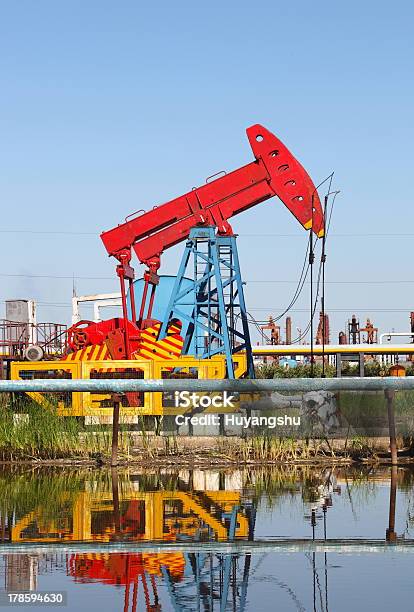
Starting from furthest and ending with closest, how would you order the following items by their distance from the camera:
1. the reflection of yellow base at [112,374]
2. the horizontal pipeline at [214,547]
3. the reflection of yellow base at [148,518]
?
the reflection of yellow base at [112,374] < the reflection of yellow base at [148,518] < the horizontal pipeline at [214,547]

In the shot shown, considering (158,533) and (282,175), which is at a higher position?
(282,175)

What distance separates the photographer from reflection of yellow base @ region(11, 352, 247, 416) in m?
15.9

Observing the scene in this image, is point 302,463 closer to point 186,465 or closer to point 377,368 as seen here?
point 186,465

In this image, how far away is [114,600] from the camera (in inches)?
259

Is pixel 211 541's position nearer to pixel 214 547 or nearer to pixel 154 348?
pixel 214 547

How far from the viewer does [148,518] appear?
32.3 feet

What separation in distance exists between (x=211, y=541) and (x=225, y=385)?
16.9 feet

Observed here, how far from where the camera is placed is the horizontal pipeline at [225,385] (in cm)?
1312

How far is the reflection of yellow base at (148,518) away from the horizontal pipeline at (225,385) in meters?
1.87

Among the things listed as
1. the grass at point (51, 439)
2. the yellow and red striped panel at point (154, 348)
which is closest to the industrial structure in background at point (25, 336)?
the yellow and red striped panel at point (154, 348)

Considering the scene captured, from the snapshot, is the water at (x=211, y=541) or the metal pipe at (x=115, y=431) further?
the metal pipe at (x=115, y=431)

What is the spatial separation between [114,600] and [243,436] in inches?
331
